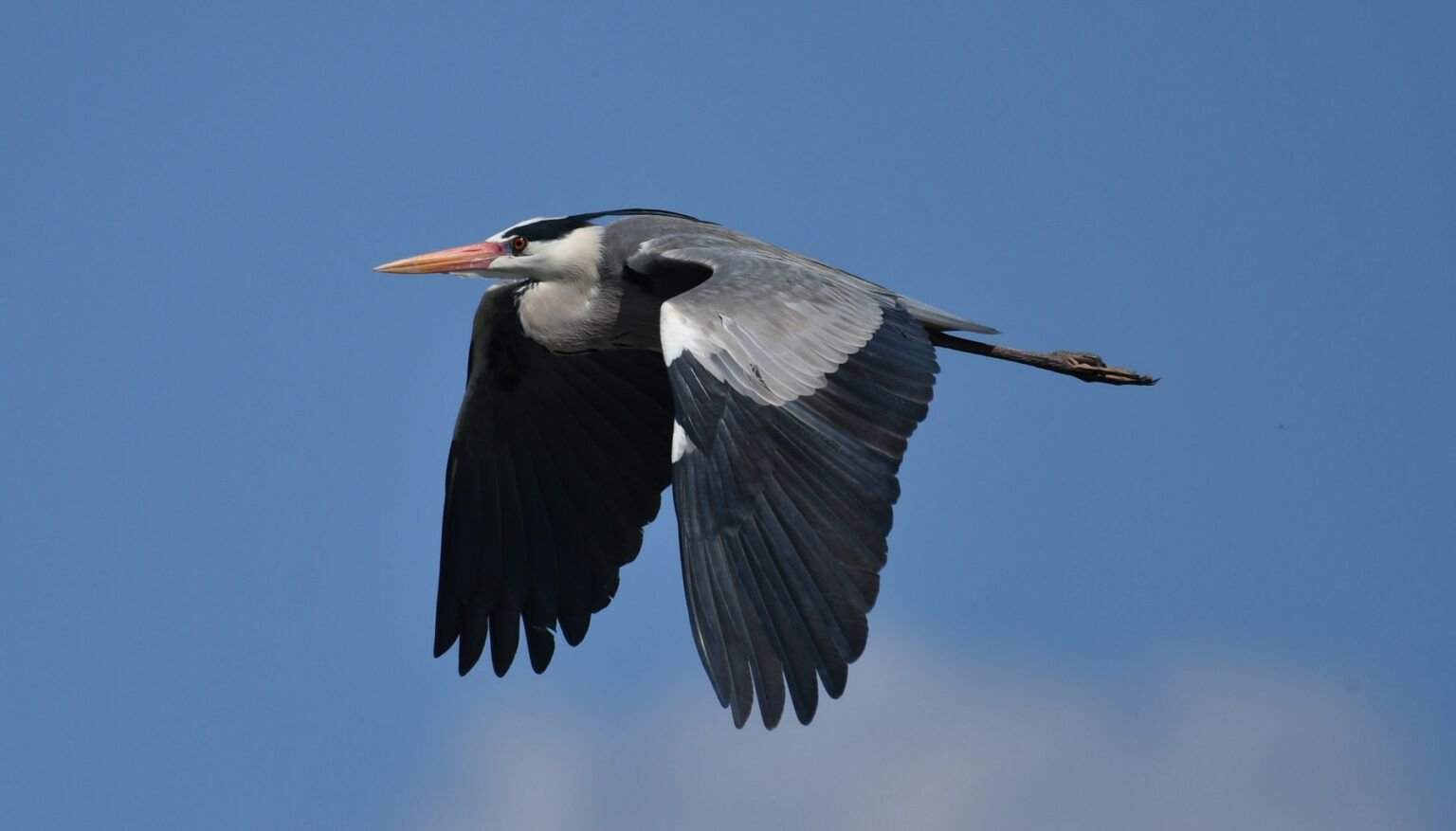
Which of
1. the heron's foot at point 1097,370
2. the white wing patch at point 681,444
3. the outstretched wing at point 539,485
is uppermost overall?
the white wing patch at point 681,444

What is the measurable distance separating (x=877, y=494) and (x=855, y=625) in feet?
1.78

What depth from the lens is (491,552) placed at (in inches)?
376

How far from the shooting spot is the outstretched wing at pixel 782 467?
20.9 ft

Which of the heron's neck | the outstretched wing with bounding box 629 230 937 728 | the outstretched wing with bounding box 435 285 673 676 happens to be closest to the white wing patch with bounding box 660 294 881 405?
the outstretched wing with bounding box 629 230 937 728

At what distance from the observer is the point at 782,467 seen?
6.80m

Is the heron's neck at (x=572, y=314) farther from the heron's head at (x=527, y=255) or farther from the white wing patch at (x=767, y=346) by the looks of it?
the white wing patch at (x=767, y=346)

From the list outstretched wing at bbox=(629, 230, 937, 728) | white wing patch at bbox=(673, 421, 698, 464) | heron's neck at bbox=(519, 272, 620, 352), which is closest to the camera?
outstretched wing at bbox=(629, 230, 937, 728)

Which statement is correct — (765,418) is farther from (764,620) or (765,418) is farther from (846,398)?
(764,620)

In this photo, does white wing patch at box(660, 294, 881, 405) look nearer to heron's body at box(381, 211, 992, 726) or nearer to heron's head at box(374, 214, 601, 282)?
heron's body at box(381, 211, 992, 726)

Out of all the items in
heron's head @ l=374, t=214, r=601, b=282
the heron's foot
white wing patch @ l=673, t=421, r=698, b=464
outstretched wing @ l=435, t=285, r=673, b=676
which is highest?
heron's head @ l=374, t=214, r=601, b=282

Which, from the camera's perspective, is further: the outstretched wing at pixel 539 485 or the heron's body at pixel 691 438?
the outstretched wing at pixel 539 485

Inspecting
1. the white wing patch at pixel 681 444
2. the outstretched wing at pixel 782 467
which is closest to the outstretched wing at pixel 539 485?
the outstretched wing at pixel 782 467

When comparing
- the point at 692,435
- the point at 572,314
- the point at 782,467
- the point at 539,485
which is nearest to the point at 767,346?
the point at 692,435

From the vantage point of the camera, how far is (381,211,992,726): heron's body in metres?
6.47
